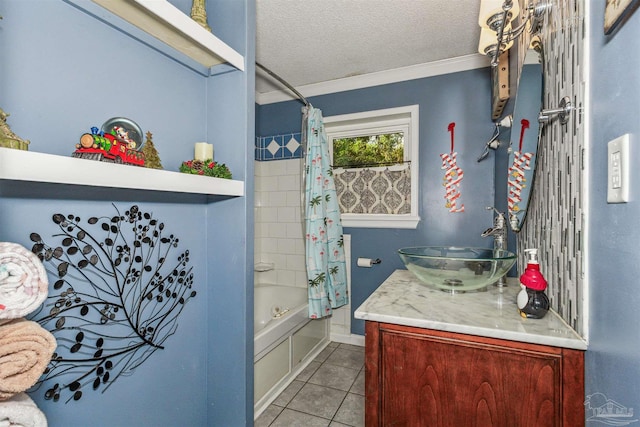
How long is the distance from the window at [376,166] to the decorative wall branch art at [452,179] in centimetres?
24

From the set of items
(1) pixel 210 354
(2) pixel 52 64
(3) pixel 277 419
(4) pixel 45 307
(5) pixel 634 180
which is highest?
(2) pixel 52 64

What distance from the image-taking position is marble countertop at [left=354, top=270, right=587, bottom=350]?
33.9 inches

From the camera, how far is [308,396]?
1934 mm

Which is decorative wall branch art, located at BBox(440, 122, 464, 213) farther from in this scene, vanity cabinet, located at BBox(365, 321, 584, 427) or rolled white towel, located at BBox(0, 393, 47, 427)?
rolled white towel, located at BBox(0, 393, 47, 427)

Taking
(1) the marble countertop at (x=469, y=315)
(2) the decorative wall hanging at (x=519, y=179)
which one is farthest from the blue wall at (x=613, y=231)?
(2) the decorative wall hanging at (x=519, y=179)

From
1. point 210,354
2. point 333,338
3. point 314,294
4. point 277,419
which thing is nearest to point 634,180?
point 210,354

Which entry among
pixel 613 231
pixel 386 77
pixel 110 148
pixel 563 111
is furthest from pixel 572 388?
pixel 386 77

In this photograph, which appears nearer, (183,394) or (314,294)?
(183,394)

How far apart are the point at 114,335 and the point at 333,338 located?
208cm

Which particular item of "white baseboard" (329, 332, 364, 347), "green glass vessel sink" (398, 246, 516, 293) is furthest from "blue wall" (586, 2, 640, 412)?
"white baseboard" (329, 332, 364, 347)

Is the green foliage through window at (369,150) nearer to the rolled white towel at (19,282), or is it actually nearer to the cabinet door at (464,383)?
the cabinet door at (464,383)

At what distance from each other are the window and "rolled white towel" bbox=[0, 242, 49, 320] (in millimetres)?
2223

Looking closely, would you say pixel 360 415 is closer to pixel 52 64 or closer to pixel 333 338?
pixel 333 338

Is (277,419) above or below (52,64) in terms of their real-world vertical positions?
below
